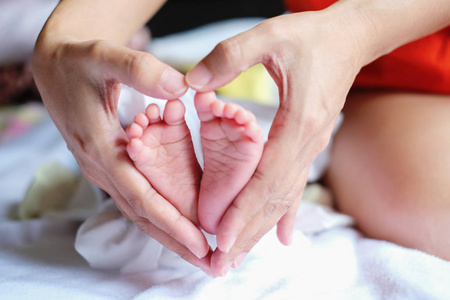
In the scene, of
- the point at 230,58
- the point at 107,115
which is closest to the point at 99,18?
the point at 107,115

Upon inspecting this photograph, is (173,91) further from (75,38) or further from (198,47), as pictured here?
(198,47)

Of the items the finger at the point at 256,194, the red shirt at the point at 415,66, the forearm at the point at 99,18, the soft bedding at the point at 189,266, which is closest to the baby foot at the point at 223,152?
the finger at the point at 256,194

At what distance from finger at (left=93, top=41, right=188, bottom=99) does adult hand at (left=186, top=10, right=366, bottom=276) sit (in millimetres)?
23

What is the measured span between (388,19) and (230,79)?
288 mm

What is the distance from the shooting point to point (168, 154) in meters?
0.58

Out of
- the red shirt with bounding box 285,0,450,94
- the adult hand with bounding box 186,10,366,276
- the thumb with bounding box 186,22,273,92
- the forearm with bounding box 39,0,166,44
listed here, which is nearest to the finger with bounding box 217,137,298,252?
the adult hand with bounding box 186,10,366,276

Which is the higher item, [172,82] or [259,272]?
[172,82]

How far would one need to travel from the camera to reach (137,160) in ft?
1.79

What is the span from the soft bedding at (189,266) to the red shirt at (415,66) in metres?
0.25

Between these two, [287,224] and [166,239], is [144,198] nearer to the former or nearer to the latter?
[166,239]

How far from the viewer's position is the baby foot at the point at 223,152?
507mm

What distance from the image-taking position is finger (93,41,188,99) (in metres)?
0.48

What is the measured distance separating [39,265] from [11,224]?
0.16m

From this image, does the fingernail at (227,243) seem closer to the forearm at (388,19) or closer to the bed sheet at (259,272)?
the bed sheet at (259,272)
